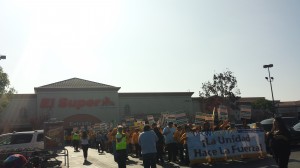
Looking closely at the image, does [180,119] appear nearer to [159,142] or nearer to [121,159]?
[159,142]

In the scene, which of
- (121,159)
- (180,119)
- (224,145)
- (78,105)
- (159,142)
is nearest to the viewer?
(121,159)

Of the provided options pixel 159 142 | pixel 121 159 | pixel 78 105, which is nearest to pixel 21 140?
pixel 159 142

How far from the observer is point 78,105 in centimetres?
4959

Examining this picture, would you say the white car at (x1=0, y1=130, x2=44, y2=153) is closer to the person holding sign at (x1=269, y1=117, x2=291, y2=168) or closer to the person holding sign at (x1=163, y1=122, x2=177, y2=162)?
the person holding sign at (x1=163, y1=122, x2=177, y2=162)

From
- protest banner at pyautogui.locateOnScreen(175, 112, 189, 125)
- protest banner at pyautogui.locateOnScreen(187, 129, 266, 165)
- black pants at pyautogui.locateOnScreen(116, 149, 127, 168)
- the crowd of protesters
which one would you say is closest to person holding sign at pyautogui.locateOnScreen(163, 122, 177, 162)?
the crowd of protesters

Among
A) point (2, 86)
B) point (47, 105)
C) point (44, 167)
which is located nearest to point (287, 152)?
point (44, 167)

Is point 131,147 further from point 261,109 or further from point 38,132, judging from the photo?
point 261,109

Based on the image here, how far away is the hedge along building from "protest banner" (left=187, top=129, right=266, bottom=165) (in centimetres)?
3683

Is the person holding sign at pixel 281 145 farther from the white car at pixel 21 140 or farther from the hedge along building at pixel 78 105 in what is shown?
the hedge along building at pixel 78 105

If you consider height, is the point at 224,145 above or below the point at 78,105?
below

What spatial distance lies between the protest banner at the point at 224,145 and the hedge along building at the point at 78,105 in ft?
121

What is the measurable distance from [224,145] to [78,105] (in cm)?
3801

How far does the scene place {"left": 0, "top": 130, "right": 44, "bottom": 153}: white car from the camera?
19.3 m

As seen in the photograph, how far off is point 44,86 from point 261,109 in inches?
1942
